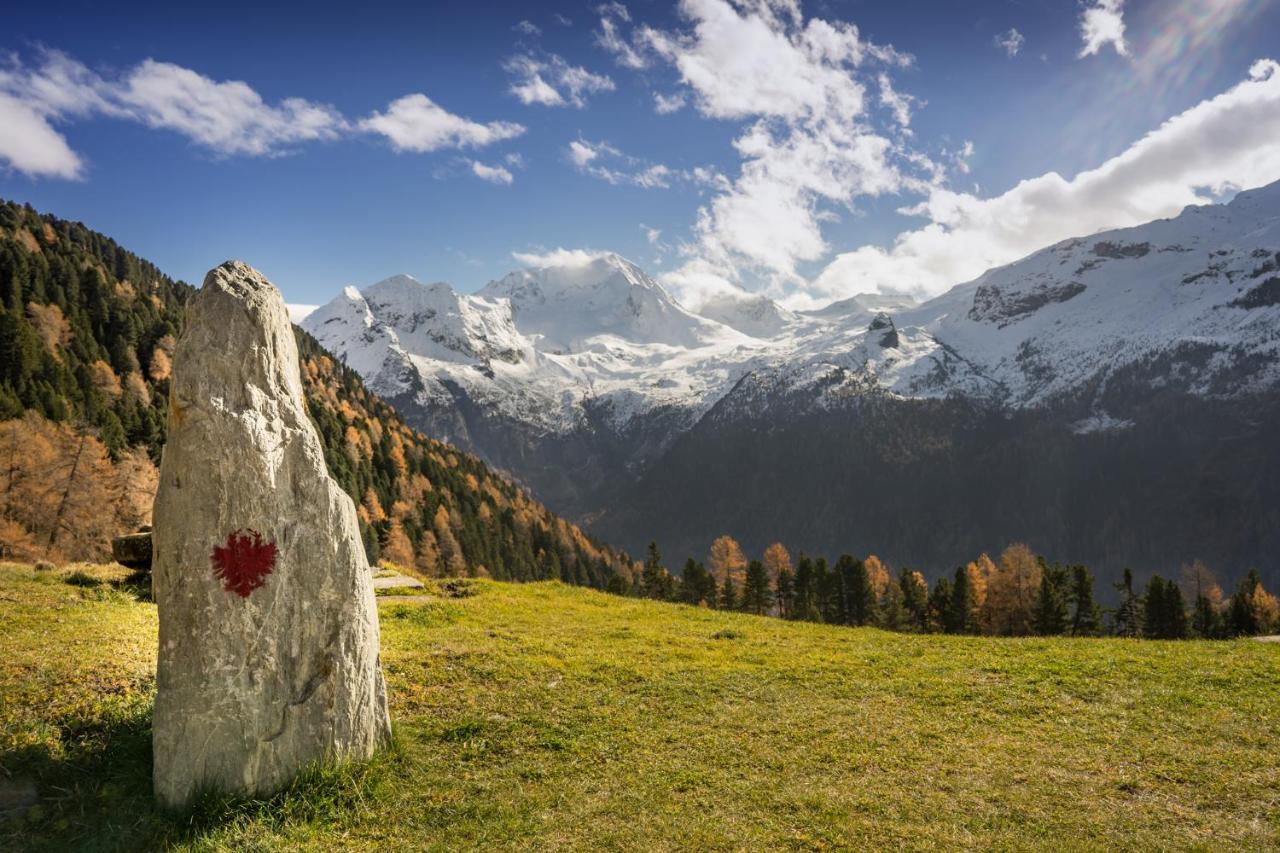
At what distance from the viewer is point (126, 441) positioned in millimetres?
90938

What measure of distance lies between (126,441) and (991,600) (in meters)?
118

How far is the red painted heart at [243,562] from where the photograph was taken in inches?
504

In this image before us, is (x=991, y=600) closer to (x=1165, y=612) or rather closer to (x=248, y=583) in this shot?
(x=1165, y=612)

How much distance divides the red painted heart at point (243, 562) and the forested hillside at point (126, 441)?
61.5 m

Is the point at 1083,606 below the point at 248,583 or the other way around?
below

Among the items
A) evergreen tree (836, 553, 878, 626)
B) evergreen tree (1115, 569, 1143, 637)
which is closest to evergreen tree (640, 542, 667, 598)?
evergreen tree (836, 553, 878, 626)

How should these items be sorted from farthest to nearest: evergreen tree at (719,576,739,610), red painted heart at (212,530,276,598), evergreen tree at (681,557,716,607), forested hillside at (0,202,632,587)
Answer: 1. evergreen tree at (681,557,716,607)
2. evergreen tree at (719,576,739,610)
3. forested hillside at (0,202,632,587)
4. red painted heart at (212,530,276,598)

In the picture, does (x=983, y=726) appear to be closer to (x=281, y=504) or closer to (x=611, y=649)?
(x=611, y=649)

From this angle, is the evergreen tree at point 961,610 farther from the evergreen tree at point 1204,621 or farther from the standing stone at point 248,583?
the standing stone at point 248,583

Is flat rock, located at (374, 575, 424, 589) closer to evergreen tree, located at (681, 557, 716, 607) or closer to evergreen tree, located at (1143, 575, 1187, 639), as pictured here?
evergreen tree, located at (681, 557, 716, 607)

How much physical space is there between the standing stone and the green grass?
0.79 meters

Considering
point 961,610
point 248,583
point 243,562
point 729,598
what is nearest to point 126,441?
point 729,598

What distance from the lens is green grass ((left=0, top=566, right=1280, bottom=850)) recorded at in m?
12.3

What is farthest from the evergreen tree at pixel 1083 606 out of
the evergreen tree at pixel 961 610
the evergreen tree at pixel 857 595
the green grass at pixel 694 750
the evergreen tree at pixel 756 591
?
the green grass at pixel 694 750
